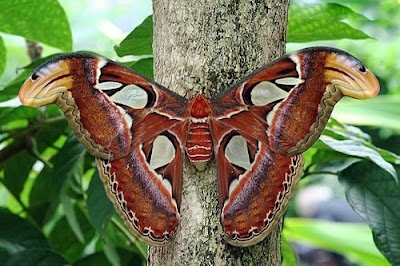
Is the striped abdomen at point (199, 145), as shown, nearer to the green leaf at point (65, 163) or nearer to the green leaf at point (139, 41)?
the green leaf at point (139, 41)

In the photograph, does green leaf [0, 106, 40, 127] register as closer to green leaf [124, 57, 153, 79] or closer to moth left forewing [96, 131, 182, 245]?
green leaf [124, 57, 153, 79]

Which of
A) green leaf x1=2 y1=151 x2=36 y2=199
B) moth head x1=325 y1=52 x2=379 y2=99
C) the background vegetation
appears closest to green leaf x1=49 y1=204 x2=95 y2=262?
the background vegetation

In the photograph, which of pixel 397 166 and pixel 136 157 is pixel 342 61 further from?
pixel 397 166

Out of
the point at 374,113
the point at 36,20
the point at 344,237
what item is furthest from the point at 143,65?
the point at 344,237

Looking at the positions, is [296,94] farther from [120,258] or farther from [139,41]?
[120,258]

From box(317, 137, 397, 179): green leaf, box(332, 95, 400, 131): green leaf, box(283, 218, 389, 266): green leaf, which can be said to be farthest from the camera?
box(283, 218, 389, 266): green leaf

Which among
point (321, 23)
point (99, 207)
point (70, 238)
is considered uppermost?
point (321, 23)

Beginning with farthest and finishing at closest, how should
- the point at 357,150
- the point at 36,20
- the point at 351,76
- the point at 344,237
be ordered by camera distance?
the point at 344,237, the point at 36,20, the point at 357,150, the point at 351,76
